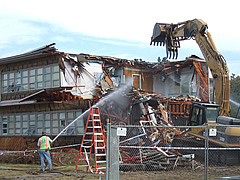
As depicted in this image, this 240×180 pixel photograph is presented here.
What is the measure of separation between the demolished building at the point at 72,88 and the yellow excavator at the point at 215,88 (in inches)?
140

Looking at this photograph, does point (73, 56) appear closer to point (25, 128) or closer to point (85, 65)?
point (85, 65)

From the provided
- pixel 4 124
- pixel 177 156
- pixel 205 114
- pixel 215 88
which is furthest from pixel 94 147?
pixel 4 124

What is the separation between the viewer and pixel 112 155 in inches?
389

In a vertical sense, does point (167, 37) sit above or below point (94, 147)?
above

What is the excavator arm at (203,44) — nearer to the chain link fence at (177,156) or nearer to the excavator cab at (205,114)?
the excavator cab at (205,114)

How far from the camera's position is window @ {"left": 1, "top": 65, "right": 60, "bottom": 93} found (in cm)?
2358

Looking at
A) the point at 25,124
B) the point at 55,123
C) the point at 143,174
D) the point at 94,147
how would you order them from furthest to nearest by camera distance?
the point at 25,124 → the point at 55,123 → the point at 94,147 → the point at 143,174

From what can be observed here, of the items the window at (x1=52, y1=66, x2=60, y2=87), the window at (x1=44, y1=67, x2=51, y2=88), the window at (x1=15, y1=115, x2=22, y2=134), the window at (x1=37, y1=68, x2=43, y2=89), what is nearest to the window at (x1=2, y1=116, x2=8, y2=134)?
the window at (x1=15, y1=115, x2=22, y2=134)

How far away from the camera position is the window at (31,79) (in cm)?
2358

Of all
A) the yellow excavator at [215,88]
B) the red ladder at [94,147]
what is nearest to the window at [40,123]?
the red ladder at [94,147]

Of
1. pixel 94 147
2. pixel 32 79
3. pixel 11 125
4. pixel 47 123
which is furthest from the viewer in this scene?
pixel 11 125

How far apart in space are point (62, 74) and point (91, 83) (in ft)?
7.27

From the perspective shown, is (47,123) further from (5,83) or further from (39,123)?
(5,83)

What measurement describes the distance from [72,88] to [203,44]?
8740 millimetres
